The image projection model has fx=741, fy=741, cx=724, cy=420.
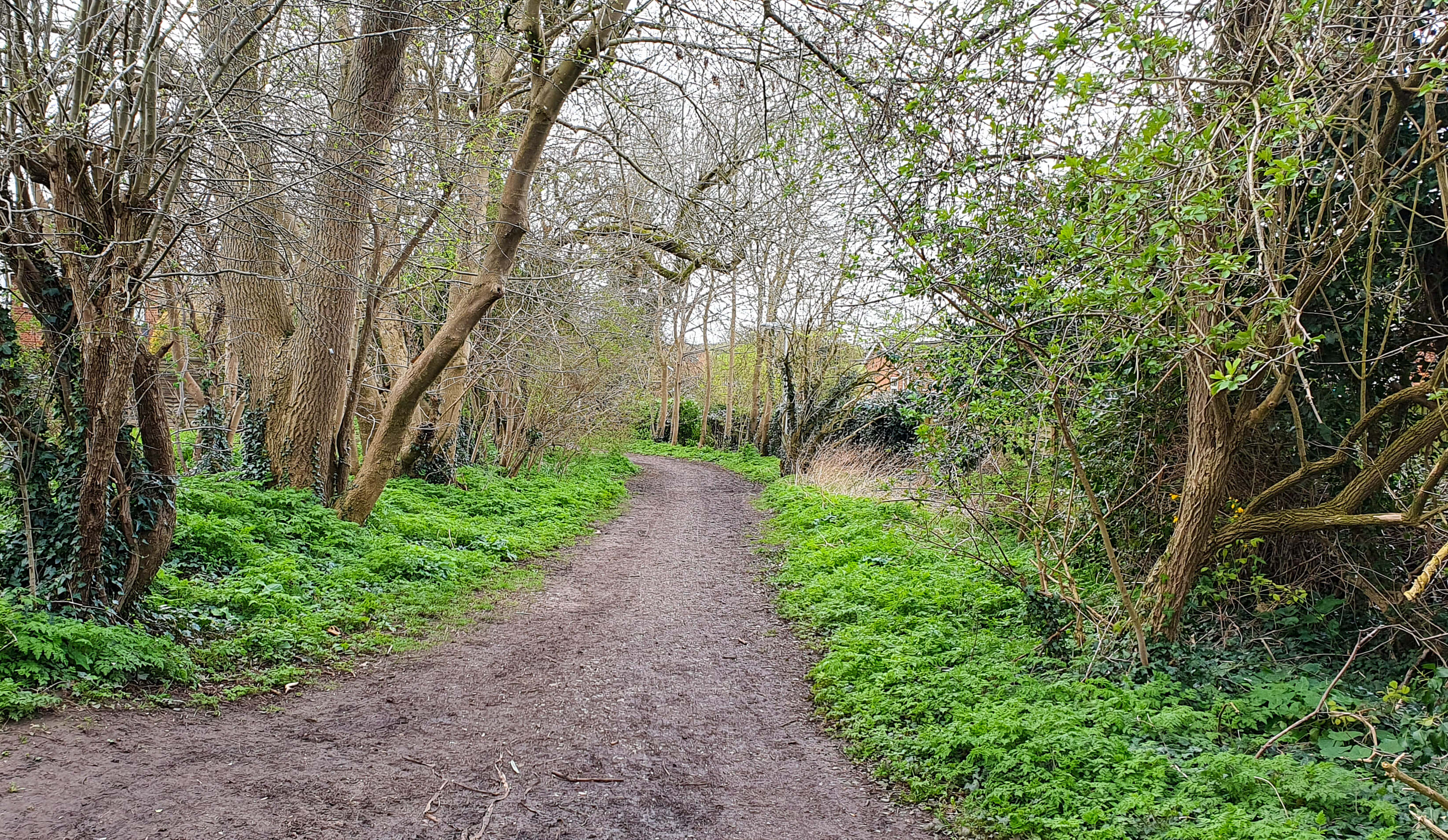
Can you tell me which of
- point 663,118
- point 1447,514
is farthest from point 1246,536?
point 663,118

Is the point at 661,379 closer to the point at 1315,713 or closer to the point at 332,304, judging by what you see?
the point at 332,304

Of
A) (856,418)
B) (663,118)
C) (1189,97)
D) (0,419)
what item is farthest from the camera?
(856,418)

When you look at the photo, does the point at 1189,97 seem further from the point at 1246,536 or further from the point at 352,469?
the point at 352,469

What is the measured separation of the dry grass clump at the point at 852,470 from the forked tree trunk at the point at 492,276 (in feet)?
22.3

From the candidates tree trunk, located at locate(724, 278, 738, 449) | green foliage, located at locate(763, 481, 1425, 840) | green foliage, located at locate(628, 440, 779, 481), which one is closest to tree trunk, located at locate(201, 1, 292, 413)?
green foliage, located at locate(763, 481, 1425, 840)

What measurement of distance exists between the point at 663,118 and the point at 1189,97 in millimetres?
5905

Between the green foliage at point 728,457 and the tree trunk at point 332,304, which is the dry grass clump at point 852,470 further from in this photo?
the tree trunk at point 332,304

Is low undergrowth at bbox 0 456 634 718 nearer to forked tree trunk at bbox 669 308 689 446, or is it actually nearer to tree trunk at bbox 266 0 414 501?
tree trunk at bbox 266 0 414 501

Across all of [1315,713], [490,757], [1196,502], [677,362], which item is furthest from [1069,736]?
[677,362]

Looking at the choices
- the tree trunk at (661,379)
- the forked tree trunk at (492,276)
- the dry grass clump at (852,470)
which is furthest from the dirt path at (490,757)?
the tree trunk at (661,379)

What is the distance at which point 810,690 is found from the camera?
5.38 m

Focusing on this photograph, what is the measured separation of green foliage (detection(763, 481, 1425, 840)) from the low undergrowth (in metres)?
3.63

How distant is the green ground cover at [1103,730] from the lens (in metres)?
3.12

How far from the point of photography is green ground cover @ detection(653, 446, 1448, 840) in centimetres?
312
